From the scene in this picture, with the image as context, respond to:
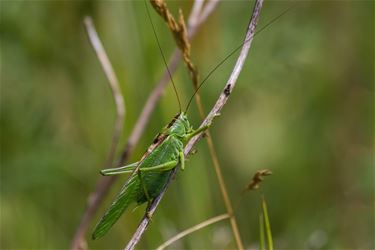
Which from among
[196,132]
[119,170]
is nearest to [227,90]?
[196,132]

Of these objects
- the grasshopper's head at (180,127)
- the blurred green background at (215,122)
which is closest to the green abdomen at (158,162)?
the grasshopper's head at (180,127)

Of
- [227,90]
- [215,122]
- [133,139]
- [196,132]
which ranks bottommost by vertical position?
[215,122]

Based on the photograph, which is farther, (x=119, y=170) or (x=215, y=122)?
(x=215, y=122)

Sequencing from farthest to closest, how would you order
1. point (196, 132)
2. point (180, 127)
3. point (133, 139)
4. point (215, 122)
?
point (215, 122) → point (133, 139) → point (180, 127) → point (196, 132)

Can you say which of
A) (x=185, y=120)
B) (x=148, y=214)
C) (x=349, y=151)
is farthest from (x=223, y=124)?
(x=148, y=214)

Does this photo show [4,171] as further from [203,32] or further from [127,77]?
[203,32]

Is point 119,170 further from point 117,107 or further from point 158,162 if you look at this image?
point 117,107

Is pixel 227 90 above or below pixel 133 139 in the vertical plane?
above
